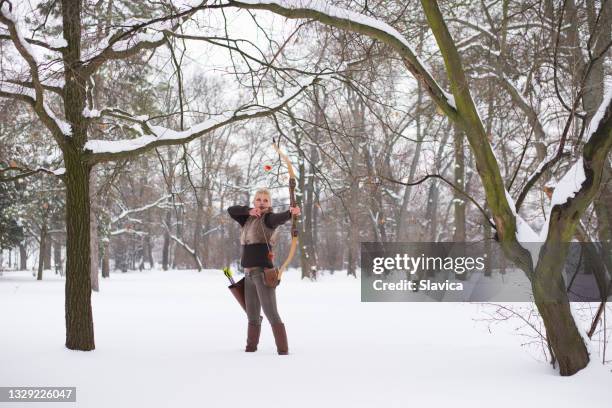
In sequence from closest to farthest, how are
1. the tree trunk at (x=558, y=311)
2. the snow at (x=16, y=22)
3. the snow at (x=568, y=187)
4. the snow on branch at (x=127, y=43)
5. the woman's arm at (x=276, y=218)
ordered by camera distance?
the snow at (x=568, y=187)
the tree trunk at (x=558, y=311)
the snow at (x=16, y=22)
the snow on branch at (x=127, y=43)
the woman's arm at (x=276, y=218)

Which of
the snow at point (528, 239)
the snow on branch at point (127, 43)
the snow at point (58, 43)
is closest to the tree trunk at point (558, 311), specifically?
the snow at point (528, 239)

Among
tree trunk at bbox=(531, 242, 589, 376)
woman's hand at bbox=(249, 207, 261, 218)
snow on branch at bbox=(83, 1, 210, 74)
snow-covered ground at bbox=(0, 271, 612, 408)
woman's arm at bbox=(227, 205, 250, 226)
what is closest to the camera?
snow-covered ground at bbox=(0, 271, 612, 408)

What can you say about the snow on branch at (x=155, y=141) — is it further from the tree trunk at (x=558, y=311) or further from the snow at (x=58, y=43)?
the tree trunk at (x=558, y=311)

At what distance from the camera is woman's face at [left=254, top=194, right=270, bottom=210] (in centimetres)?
669

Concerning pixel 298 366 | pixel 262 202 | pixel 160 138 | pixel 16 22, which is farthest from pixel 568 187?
pixel 16 22

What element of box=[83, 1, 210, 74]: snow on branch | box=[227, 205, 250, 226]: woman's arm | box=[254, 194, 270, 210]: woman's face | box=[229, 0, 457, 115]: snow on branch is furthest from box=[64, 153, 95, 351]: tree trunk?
box=[229, 0, 457, 115]: snow on branch

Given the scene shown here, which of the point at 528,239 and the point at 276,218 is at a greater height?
the point at 276,218

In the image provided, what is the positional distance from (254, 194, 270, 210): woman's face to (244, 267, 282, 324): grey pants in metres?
0.69

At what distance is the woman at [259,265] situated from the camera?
21.0 feet

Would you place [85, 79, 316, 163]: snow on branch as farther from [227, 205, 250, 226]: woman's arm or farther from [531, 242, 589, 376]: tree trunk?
[531, 242, 589, 376]: tree trunk

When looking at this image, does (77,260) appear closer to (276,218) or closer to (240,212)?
(240,212)

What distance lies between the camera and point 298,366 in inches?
223

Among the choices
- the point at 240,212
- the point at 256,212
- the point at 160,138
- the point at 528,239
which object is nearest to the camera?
the point at 528,239

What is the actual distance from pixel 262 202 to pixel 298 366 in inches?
75.7
